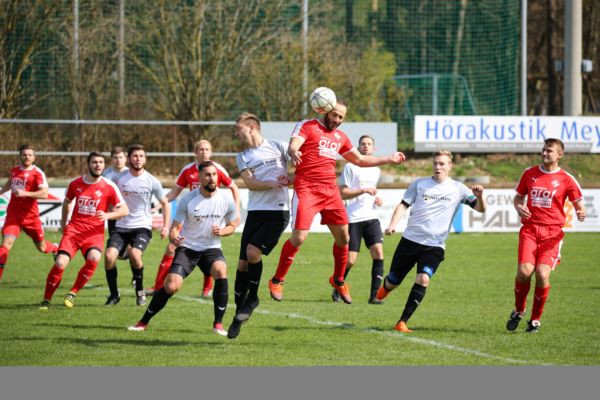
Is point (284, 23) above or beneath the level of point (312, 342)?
above

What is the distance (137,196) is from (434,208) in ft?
14.9

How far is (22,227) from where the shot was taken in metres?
15.6

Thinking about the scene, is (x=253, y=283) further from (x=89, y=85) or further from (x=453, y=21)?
(x=453, y=21)

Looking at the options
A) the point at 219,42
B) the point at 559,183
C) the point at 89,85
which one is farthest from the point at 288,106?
the point at 559,183

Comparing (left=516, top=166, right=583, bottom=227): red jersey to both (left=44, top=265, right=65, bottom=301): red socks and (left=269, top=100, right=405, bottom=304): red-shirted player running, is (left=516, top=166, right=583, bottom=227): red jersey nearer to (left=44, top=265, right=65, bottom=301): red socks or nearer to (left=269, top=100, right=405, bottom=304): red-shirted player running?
(left=269, top=100, right=405, bottom=304): red-shirted player running

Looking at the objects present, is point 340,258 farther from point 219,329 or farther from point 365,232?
point 365,232

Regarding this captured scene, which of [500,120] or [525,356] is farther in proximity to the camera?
[500,120]

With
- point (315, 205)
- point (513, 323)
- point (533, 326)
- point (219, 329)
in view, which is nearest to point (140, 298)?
point (219, 329)

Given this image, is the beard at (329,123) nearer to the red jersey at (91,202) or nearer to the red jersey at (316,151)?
the red jersey at (316,151)

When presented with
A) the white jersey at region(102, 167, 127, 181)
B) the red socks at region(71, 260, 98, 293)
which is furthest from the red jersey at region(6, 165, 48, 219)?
the red socks at region(71, 260, 98, 293)

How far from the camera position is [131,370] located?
8703 mm

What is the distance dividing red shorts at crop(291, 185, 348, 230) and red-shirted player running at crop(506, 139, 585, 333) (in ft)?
6.39

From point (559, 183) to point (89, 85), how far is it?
2219cm

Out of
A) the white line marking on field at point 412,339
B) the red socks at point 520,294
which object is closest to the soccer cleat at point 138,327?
the white line marking on field at point 412,339
